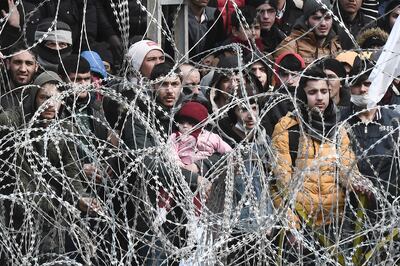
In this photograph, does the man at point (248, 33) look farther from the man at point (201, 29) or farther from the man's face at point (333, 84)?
the man's face at point (333, 84)

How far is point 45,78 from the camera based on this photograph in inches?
350

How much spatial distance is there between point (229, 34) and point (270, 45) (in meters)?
0.38

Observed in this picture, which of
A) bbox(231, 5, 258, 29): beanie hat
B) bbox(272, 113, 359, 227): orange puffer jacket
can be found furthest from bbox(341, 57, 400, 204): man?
bbox(231, 5, 258, 29): beanie hat

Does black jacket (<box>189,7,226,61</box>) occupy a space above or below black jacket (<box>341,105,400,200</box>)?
below

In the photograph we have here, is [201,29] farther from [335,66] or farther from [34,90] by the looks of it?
[34,90]

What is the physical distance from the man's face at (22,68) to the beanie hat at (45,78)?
313mm

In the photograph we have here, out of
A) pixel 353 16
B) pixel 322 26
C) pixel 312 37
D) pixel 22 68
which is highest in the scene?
pixel 22 68

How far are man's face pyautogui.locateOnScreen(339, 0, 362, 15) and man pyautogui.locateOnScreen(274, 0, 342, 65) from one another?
78 centimetres

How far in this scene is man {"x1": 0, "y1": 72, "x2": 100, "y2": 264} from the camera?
24.2 ft

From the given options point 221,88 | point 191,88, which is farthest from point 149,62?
point 221,88

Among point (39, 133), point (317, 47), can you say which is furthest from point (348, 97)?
point (39, 133)

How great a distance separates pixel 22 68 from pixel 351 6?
378cm

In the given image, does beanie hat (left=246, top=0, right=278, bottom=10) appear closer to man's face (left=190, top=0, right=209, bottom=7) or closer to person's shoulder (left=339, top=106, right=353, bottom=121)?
man's face (left=190, top=0, right=209, bottom=7)

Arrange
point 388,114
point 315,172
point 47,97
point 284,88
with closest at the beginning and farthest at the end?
point 315,172 < point 47,97 < point 284,88 < point 388,114
